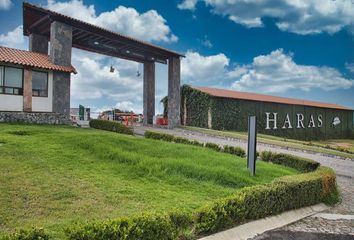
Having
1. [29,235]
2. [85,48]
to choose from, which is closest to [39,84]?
[85,48]

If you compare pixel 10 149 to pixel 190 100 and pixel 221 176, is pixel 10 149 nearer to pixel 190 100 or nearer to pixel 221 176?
pixel 221 176

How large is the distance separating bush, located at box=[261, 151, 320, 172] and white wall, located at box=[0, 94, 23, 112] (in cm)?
1487

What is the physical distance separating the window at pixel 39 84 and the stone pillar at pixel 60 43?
1276 millimetres

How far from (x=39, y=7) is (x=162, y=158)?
15747 millimetres

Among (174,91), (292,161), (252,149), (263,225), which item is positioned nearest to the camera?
(263,225)

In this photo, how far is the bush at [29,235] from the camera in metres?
3.99

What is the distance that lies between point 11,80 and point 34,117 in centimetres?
261

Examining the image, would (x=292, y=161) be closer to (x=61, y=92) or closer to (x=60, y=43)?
(x=61, y=92)

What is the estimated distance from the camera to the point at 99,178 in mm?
8984

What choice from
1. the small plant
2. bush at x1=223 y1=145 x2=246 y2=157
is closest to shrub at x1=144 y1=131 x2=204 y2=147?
bush at x1=223 y1=145 x2=246 y2=157

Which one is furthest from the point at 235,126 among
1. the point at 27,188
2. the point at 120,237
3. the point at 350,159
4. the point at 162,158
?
the point at 120,237

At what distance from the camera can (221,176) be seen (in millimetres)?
10250

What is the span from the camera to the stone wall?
20.3 m

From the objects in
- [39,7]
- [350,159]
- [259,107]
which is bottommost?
[350,159]
